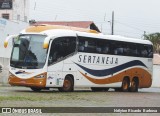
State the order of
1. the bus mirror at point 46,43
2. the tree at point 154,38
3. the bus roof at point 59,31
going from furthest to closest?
1. the tree at point 154,38
2. the bus roof at point 59,31
3. the bus mirror at point 46,43

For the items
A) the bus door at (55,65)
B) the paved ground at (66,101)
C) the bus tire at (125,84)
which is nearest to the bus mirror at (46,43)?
the bus door at (55,65)

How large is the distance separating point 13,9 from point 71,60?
5859 centimetres

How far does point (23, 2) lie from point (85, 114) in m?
71.9

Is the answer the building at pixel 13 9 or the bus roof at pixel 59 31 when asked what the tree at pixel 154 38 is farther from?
the bus roof at pixel 59 31

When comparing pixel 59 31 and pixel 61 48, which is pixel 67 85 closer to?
pixel 61 48

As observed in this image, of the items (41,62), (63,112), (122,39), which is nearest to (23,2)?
(122,39)

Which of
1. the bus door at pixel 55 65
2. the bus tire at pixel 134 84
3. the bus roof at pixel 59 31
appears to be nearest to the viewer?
the bus door at pixel 55 65

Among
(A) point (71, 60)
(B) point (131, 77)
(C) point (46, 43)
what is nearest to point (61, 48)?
(A) point (71, 60)

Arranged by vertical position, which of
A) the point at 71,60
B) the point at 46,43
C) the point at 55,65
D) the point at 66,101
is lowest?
the point at 66,101

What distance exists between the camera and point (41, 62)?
26.5m

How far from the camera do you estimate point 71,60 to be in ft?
92.0

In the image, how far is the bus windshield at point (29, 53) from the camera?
26578 mm

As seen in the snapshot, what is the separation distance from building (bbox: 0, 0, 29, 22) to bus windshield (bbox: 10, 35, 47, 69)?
57524 millimetres

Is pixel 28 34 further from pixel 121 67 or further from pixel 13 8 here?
pixel 13 8
